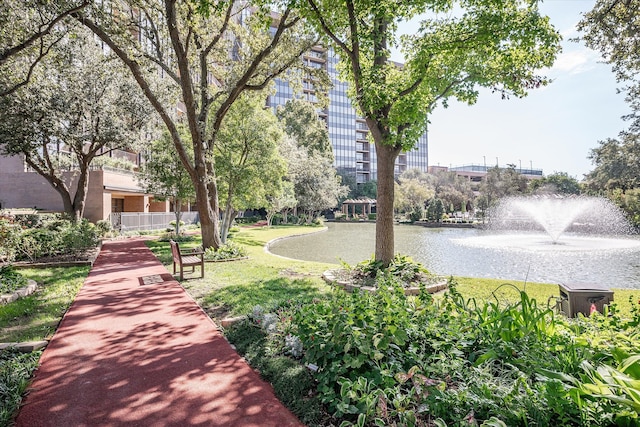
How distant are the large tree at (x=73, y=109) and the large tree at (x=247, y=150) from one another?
5026 millimetres

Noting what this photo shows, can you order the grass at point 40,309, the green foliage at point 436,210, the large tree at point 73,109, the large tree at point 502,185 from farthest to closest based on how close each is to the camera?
the large tree at point 502,185
the green foliage at point 436,210
the large tree at point 73,109
the grass at point 40,309

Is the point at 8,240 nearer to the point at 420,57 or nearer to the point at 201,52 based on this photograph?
the point at 201,52

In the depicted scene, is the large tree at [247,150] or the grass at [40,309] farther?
the large tree at [247,150]

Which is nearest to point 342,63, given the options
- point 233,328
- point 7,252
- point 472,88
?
point 472,88

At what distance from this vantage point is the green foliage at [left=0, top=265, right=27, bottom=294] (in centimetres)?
717

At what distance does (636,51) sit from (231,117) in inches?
610

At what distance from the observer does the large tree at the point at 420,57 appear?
731 cm

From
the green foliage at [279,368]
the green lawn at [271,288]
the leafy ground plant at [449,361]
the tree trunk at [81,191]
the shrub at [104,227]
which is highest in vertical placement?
the tree trunk at [81,191]

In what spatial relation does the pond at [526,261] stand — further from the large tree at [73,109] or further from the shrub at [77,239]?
the large tree at [73,109]

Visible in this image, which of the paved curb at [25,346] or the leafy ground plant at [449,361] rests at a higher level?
the leafy ground plant at [449,361]

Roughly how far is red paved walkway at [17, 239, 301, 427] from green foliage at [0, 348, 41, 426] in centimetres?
9

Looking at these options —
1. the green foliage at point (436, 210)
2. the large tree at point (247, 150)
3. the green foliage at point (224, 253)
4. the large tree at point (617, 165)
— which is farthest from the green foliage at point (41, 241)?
the large tree at point (617, 165)

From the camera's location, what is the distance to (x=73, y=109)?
16.8 m

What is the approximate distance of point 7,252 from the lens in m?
10.4
